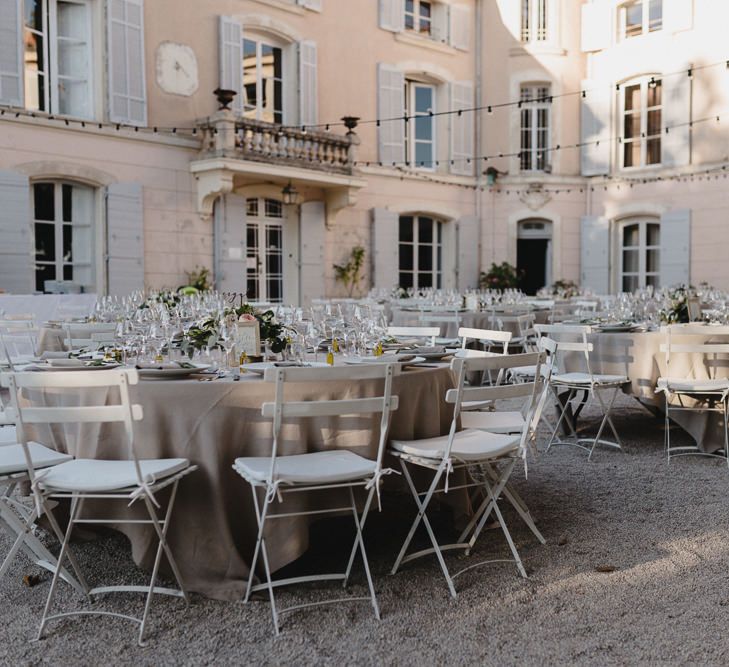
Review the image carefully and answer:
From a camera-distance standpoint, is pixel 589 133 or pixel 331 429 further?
pixel 589 133

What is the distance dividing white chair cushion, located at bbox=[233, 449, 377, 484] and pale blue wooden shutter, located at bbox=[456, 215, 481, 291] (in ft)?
40.8

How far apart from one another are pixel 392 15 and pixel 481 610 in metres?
13.0

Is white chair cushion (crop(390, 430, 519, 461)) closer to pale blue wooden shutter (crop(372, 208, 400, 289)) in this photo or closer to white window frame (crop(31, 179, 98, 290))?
white window frame (crop(31, 179, 98, 290))

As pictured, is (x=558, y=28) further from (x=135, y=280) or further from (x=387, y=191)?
(x=135, y=280)

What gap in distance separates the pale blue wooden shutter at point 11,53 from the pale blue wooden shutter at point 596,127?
31.7 feet

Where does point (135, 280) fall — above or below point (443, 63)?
below

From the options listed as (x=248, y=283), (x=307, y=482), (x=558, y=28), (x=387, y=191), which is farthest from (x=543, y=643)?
(x=558, y=28)

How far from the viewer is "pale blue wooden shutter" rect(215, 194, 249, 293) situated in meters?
12.2

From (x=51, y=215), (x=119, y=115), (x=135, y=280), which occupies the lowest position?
(x=135, y=280)

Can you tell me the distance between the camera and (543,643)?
2.62 m

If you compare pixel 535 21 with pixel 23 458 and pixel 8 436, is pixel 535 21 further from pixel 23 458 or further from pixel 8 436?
pixel 23 458

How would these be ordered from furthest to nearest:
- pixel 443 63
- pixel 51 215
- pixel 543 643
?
pixel 443 63
pixel 51 215
pixel 543 643

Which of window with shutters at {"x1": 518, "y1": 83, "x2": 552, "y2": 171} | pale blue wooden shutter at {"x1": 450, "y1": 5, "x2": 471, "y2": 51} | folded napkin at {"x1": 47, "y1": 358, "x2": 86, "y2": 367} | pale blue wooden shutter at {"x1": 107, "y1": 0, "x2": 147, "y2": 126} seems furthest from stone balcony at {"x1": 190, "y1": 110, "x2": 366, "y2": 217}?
folded napkin at {"x1": 47, "y1": 358, "x2": 86, "y2": 367}

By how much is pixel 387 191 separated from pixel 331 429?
11523mm
